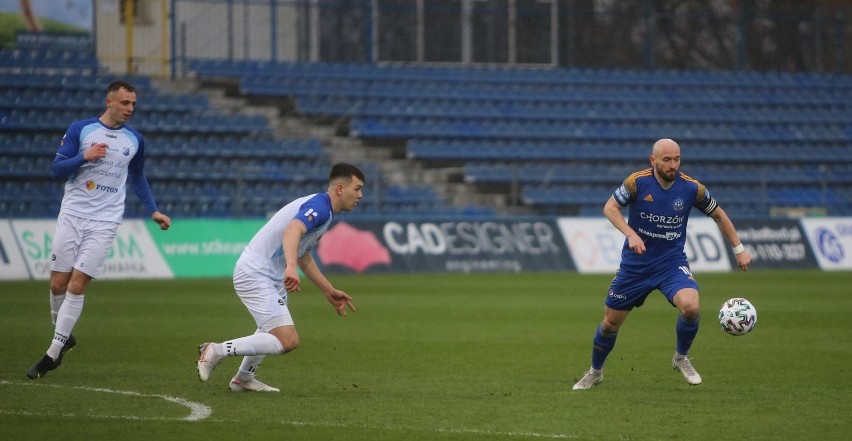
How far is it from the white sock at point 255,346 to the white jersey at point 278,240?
48 centimetres

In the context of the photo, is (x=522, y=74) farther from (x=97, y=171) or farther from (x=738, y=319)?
(x=738, y=319)

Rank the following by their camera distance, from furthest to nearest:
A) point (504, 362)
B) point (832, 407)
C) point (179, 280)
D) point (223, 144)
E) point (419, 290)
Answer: point (223, 144) → point (179, 280) → point (419, 290) → point (504, 362) → point (832, 407)

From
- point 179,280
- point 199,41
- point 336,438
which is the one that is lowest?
point 179,280

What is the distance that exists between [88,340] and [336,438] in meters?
7.03

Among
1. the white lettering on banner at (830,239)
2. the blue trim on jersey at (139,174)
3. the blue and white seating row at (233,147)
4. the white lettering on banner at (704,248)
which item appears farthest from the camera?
Answer: the blue and white seating row at (233,147)

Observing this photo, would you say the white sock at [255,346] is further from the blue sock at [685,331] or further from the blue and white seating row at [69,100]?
the blue and white seating row at [69,100]

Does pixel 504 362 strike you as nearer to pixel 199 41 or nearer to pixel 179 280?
pixel 179 280

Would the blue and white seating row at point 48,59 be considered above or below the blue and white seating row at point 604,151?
above

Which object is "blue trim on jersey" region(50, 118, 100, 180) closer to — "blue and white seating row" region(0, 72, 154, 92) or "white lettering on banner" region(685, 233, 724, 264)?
"white lettering on banner" region(685, 233, 724, 264)

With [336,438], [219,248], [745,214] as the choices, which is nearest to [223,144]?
[219,248]

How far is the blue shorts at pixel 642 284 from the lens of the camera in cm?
1039

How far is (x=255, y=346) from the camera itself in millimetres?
9445

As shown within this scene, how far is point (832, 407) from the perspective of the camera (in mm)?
9438

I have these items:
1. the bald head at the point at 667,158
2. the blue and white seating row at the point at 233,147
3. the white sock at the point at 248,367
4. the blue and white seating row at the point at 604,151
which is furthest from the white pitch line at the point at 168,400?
the blue and white seating row at the point at 604,151
